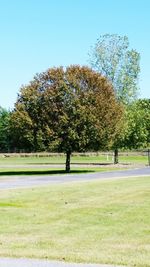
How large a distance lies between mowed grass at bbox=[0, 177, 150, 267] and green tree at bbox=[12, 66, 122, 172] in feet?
72.6

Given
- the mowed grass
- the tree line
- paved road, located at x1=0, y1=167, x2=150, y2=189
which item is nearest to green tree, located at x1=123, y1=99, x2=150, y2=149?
the tree line

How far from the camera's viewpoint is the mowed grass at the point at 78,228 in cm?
873

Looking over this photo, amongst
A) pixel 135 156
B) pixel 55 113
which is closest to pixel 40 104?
pixel 55 113

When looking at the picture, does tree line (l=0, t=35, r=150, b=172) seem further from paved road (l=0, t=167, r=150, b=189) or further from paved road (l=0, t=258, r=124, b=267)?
paved road (l=0, t=258, r=124, b=267)

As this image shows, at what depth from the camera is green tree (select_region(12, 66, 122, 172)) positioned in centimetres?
4138

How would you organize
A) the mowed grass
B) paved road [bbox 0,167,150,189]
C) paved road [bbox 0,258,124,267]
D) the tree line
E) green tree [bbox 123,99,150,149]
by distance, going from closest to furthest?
paved road [bbox 0,258,124,267]
the mowed grass
paved road [bbox 0,167,150,189]
the tree line
green tree [bbox 123,99,150,149]

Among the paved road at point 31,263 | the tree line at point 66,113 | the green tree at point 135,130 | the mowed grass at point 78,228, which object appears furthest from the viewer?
the green tree at point 135,130

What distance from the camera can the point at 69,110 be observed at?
41.8 meters

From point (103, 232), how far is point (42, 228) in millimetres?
1507

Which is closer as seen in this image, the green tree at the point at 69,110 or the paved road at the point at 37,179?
the paved road at the point at 37,179

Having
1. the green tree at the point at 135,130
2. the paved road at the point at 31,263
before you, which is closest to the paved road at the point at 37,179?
the paved road at the point at 31,263

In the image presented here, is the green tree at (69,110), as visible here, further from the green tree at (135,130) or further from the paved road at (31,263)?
the paved road at (31,263)

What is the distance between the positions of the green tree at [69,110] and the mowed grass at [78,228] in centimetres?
2214

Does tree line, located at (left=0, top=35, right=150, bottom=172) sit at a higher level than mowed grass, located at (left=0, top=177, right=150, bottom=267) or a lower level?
higher
